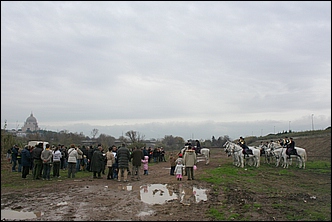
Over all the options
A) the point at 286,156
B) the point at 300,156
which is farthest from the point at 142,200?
the point at 300,156

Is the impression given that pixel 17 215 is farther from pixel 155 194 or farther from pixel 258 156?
pixel 258 156

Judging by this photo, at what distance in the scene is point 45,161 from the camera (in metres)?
14.9

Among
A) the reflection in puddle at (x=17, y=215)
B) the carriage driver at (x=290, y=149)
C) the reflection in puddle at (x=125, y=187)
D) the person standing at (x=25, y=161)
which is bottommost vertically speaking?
the reflection in puddle at (x=17, y=215)

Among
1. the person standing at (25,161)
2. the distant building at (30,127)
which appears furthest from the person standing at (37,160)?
the distant building at (30,127)

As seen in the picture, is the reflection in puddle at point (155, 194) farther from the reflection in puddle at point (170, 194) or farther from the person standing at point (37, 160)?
the person standing at point (37, 160)

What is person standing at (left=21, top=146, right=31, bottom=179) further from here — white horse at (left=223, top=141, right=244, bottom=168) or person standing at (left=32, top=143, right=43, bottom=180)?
white horse at (left=223, top=141, right=244, bottom=168)

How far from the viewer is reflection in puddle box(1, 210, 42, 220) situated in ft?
26.8

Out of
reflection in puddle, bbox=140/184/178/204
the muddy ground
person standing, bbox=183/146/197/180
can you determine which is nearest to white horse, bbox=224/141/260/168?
the muddy ground

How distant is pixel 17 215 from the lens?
8.44m

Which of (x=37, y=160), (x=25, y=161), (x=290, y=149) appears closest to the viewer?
(x=37, y=160)

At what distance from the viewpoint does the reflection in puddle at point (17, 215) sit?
8.16 m

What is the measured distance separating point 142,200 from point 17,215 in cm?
393

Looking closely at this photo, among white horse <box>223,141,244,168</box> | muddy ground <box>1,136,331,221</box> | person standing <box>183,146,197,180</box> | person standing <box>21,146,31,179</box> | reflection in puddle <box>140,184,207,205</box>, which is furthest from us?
white horse <box>223,141,244,168</box>

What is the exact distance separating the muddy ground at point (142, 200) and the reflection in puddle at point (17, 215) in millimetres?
139
